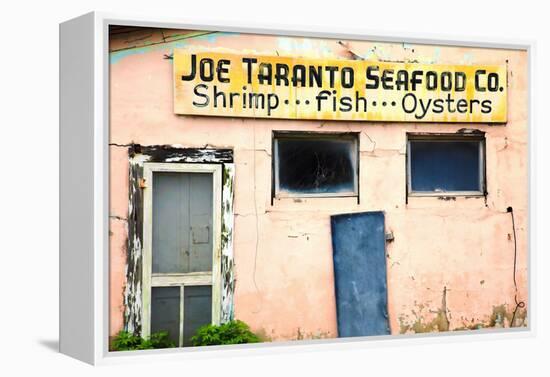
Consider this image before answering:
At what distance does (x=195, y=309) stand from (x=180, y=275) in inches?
12.1

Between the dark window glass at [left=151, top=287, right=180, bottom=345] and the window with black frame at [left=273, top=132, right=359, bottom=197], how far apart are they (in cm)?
124

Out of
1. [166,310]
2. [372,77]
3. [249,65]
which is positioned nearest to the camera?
[166,310]

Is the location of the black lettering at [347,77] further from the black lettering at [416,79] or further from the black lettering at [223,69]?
the black lettering at [223,69]

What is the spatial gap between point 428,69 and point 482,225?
4.90ft

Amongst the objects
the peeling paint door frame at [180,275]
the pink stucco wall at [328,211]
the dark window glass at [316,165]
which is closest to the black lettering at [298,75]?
the pink stucco wall at [328,211]

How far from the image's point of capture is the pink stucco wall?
377 inches

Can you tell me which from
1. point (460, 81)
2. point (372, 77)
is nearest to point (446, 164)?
point (460, 81)

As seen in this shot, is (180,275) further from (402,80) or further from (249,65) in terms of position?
(402,80)

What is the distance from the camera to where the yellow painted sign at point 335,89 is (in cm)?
980

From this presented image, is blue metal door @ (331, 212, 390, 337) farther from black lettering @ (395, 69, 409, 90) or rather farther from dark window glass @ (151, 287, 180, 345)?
dark window glass @ (151, 287, 180, 345)

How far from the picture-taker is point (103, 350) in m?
9.35

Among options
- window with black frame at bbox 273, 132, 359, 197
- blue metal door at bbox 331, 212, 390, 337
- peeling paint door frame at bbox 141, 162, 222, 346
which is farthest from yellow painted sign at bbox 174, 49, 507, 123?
blue metal door at bbox 331, 212, 390, 337

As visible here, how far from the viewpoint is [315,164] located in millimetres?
10227

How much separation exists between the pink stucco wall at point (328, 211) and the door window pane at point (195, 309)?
0.25 m
